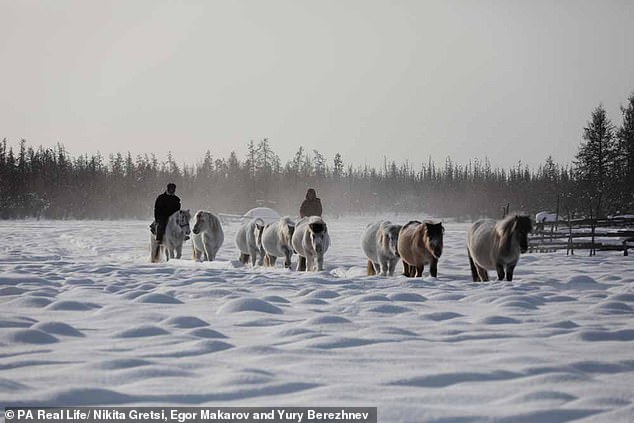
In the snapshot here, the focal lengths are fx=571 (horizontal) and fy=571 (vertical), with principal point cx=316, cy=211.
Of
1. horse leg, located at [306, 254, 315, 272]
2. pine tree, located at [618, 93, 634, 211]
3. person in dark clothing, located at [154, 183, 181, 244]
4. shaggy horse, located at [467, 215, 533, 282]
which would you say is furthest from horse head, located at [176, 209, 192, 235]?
pine tree, located at [618, 93, 634, 211]

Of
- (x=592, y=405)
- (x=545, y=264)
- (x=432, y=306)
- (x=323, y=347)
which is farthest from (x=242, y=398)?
(x=545, y=264)

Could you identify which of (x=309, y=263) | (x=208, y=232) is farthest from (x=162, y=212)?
(x=309, y=263)

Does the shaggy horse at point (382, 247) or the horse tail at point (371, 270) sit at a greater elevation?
the shaggy horse at point (382, 247)

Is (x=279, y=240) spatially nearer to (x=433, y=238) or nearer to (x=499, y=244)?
(x=433, y=238)

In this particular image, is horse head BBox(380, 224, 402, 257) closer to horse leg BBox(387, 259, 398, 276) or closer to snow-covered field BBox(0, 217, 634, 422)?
horse leg BBox(387, 259, 398, 276)

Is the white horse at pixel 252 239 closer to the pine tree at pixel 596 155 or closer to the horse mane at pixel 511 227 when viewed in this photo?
the horse mane at pixel 511 227

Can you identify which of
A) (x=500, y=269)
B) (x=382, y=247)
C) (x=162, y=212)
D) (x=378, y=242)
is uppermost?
(x=162, y=212)

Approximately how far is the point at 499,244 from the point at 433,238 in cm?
122

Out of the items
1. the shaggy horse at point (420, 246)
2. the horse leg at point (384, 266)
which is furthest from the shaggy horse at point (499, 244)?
the horse leg at point (384, 266)

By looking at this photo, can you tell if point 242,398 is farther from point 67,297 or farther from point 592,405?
point 67,297

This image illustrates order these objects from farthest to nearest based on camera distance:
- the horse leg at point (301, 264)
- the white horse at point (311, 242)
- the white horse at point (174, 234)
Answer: the white horse at point (174, 234) → the horse leg at point (301, 264) → the white horse at point (311, 242)

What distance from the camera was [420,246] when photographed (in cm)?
1134

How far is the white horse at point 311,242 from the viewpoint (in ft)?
43.8

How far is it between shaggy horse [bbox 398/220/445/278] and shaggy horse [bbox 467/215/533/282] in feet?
2.44
